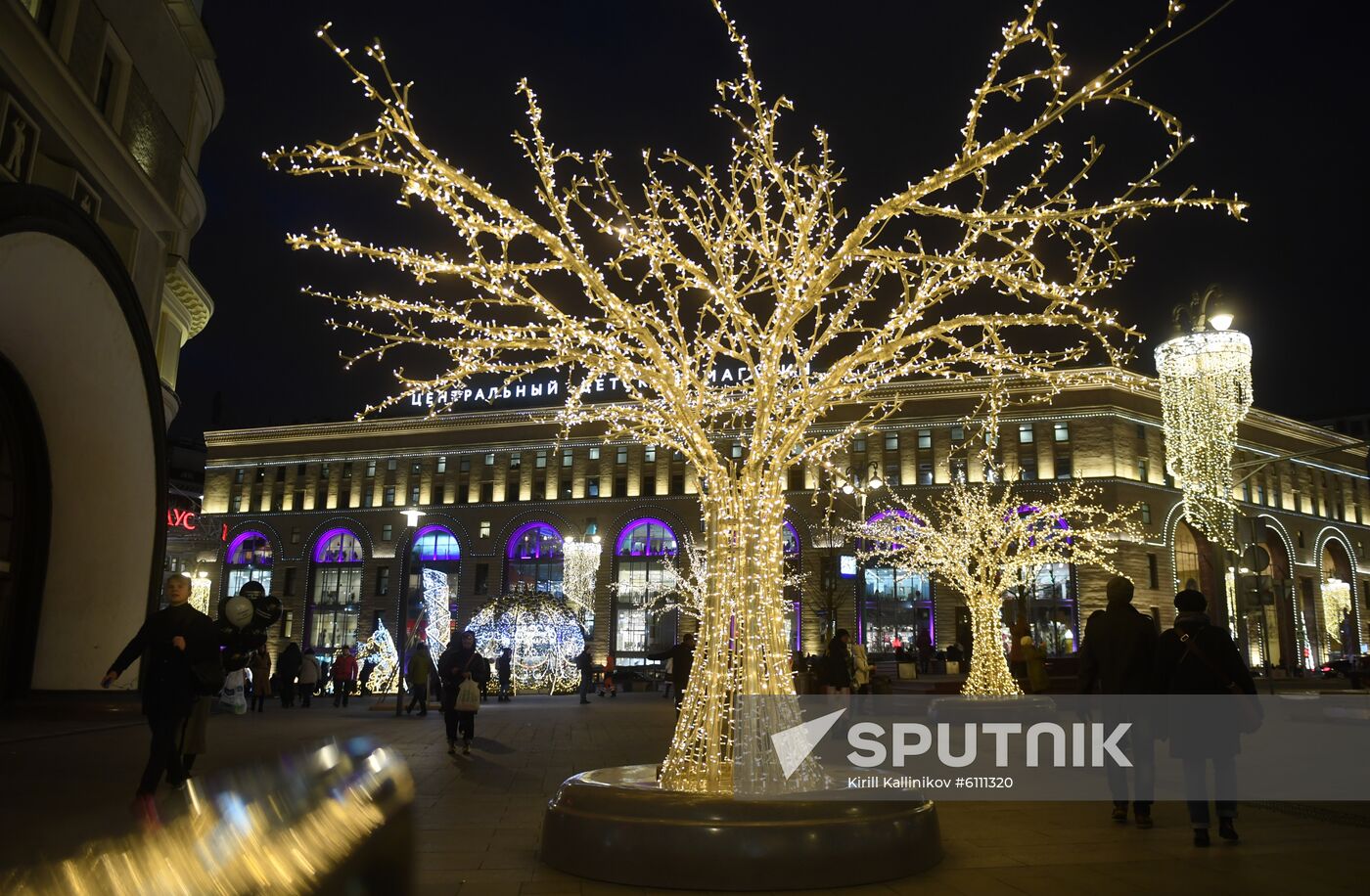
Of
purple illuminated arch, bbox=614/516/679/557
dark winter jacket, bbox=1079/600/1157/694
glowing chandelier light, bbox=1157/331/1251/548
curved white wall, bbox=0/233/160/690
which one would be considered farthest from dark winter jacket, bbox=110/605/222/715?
purple illuminated arch, bbox=614/516/679/557

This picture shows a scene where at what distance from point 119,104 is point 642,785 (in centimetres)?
1527

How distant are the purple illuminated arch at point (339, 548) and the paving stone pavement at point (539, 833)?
50.2 meters

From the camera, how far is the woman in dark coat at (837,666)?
16234 mm

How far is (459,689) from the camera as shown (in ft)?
47.4

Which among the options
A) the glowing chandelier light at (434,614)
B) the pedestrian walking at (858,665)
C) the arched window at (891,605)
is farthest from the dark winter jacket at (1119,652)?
the arched window at (891,605)

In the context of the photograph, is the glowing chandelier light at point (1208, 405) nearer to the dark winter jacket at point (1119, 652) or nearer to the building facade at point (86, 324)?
the dark winter jacket at point (1119, 652)

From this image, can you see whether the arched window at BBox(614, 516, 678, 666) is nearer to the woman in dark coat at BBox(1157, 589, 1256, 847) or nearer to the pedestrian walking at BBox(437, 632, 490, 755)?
the pedestrian walking at BBox(437, 632, 490, 755)

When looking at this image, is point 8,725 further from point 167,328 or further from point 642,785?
point 642,785

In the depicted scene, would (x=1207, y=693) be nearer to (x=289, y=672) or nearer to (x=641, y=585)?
(x=289, y=672)

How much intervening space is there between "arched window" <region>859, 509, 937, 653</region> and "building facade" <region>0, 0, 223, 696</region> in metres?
40.4

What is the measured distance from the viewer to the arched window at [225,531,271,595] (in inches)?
Result: 2544

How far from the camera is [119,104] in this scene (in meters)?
16.6

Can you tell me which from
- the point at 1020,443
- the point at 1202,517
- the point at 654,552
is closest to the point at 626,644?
the point at 654,552

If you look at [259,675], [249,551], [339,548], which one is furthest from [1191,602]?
[249,551]
